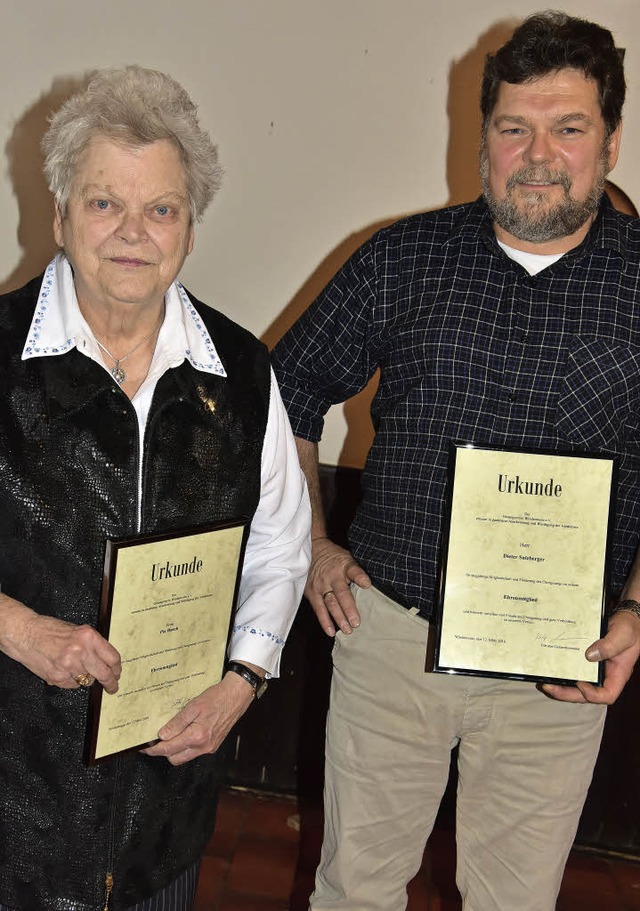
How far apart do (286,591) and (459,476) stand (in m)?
0.36

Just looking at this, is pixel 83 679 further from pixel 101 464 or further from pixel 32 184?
pixel 32 184

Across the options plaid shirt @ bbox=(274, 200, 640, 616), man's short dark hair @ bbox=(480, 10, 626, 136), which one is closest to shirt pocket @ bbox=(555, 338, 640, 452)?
plaid shirt @ bbox=(274, 200, 640, 616)

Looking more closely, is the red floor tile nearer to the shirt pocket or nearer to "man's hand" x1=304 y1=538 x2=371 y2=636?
"man's hand" x1=304 y1=538 x2=371 y2=636

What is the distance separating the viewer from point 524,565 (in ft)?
5.82

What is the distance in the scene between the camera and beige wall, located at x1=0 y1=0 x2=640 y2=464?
9.42 feet

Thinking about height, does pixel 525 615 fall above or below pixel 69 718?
above

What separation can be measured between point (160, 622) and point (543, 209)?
1.00 metres

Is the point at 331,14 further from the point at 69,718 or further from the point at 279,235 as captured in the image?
the point at 69,718

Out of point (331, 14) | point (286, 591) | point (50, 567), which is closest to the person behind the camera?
point (50, 567)

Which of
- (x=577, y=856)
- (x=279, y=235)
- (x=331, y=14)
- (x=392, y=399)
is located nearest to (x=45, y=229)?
(x=279, y=235)

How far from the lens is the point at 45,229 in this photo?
10.1ft

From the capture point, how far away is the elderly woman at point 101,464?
4.88ft

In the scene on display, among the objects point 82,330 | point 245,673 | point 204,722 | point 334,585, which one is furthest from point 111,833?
point 82,330

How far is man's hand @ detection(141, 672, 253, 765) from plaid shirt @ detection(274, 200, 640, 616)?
42 cm
